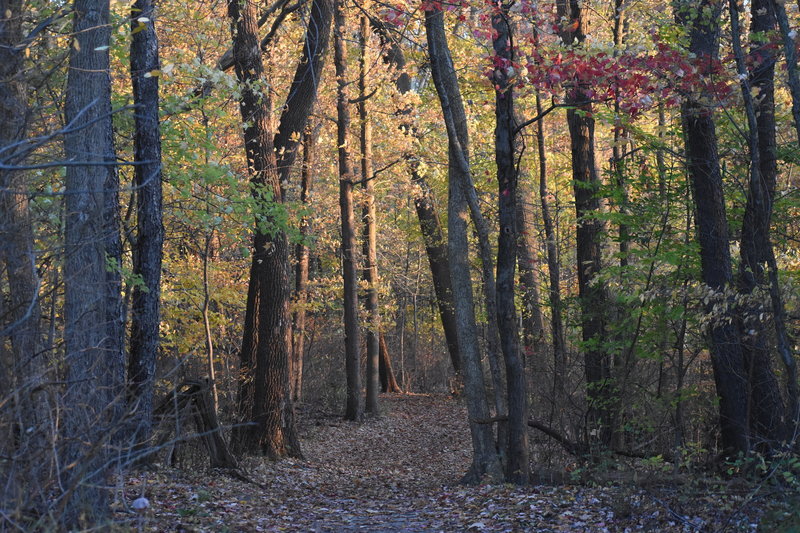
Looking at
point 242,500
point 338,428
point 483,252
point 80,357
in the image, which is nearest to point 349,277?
point 338,428

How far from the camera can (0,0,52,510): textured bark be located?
4.34 meters

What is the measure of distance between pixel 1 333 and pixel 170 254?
39.9ft

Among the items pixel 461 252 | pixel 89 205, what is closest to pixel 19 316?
pixel 89 205

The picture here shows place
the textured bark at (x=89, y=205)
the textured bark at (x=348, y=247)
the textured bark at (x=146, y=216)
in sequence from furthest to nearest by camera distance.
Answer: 1. the textured bark at (x=348, y=247)
2. the textured bark at (x=146, y=216)
3. the textured bark at (x=89, y=205)

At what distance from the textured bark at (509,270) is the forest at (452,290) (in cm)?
4

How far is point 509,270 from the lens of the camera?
9.70 metres

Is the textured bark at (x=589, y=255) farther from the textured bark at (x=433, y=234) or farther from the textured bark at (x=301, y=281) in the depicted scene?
the textured bark at (x=433, y=234)

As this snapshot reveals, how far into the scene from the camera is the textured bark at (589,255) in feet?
35.5

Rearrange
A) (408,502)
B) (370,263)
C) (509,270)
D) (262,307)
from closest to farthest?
(509,270)
(408,502)
(262,307)
(370,263)

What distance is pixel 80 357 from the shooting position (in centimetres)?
625

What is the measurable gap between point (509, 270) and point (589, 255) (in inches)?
149

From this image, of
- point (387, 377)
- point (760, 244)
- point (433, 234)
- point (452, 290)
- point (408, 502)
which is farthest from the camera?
point (387, 377)

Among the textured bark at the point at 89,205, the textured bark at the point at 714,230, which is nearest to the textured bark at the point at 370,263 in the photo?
the textured bark at the point at 714,230

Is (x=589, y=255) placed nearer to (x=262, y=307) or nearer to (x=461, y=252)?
(x=461, y=252)
